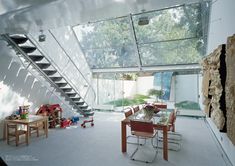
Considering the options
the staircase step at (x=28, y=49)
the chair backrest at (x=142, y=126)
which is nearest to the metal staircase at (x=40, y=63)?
the staircase step at (x=28, y=49)

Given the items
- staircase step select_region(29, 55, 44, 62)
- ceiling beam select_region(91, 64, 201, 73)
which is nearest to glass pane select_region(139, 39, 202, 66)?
ceiling beam select_region(91, 64, 201, 73)

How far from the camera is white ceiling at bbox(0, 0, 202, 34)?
232cm

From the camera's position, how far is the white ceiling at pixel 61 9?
232cm

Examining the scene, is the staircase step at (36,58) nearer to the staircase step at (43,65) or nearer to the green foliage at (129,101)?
the staircase step at (43,65)

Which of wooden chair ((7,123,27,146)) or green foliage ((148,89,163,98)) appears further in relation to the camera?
green foliage ((148,89,163,98))

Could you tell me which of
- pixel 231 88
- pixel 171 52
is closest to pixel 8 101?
pixel 231 88

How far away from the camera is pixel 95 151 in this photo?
3977 millimetres

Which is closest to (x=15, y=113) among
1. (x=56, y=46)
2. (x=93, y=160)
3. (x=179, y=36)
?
(x=56, y=46)

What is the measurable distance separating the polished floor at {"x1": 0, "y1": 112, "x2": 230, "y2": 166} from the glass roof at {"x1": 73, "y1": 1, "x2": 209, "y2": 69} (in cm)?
305

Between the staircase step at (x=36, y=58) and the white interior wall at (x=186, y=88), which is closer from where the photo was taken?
the staircase step at (x=36, y=58)

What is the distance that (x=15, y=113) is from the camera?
5055 mm

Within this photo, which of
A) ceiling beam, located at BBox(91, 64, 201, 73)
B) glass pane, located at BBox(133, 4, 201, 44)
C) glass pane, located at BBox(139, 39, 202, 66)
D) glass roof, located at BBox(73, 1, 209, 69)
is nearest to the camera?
glass pane, located at BBox(133, 4, 201, 44)

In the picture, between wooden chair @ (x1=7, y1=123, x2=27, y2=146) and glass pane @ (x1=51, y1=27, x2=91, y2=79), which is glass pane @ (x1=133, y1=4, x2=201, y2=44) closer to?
glass pane @ (x1=51, y1=27, x2=91, y2=79)

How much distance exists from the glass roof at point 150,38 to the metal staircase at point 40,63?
8.76 ft
